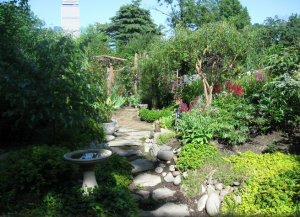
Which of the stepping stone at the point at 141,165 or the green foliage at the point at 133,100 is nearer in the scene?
the stepping stone at the point at 141,165

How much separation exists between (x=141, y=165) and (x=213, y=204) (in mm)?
1785

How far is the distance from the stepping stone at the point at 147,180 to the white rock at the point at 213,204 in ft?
3.56

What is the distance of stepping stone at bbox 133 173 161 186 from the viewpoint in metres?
3.72

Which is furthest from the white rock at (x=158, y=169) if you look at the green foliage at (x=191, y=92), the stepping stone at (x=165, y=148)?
the green foliage at (x=191, y=92)

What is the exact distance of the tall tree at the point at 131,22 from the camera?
24.8m

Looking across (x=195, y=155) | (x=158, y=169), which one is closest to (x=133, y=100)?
(x=158, y=169)

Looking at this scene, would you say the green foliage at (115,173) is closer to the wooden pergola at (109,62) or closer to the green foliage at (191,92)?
the green foliage at (191,92)

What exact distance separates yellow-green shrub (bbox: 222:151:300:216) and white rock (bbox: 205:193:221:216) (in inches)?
3.4

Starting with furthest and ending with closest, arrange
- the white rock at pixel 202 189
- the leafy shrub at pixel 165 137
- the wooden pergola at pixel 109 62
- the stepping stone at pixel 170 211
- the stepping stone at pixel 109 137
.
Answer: the wooden pergola at pixel 109 62, the stepping stone at pixel 109 137, the leafy shrub at pixel 165 137, the white rock at pixel 202 189, the stepping stone at pixel 170 211

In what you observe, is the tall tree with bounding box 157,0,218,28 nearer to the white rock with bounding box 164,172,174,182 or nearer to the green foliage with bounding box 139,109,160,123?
the green foliage with bounding box 139,109,160,123

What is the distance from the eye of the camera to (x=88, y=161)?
2645 mm

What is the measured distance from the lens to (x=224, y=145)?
415cm

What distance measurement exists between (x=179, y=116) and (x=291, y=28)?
28.7 meters

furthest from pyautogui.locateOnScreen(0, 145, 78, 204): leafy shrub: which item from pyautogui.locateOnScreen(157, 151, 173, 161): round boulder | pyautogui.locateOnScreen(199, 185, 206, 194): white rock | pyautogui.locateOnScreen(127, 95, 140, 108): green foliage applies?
pyautogui.locateOnScreen(127, 95, 140, 108): green foliage
